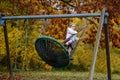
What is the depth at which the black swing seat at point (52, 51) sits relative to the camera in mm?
8414

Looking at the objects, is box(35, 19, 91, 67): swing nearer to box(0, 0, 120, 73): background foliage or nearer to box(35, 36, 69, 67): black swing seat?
box(35, 36, 69, 67): black swing seat

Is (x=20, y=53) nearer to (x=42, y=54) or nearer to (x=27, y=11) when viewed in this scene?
(x=27, y=11)

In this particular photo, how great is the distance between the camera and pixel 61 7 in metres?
15.7

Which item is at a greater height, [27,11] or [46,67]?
[27,11]

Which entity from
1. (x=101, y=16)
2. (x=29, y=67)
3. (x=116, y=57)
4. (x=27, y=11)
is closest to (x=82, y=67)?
(x=116, y=57)

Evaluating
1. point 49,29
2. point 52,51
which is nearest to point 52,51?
point 52,51

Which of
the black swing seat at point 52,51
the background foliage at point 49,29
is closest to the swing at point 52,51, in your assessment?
the black swing seat at point 52,51

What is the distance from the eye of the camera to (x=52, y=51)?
8.65 metres

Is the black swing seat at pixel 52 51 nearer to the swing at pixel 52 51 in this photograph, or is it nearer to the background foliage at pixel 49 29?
the swing at pixel 52 51

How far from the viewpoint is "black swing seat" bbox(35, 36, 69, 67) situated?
8.41 meters

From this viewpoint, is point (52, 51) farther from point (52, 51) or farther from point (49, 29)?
point (49, 29)

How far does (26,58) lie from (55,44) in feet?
30.2

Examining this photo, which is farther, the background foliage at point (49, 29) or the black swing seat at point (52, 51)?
the background foliage at point (49, 29)

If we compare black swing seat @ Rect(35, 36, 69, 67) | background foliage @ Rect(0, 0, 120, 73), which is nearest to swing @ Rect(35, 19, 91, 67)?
black swing seat @ Rect(35, 36, 69, 67)
